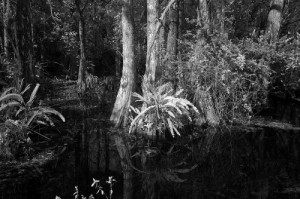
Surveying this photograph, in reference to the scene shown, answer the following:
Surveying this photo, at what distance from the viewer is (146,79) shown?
37.3 feet

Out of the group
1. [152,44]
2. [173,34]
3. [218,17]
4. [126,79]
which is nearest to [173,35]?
[173,34]

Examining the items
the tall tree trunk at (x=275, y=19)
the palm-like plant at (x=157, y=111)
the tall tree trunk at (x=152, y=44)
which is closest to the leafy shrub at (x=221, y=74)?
the tall tree trunk at (x=152, y=44)

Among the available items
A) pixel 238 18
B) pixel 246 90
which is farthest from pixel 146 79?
pixel 238 18

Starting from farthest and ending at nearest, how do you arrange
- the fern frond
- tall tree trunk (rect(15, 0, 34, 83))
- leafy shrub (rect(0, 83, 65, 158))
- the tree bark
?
the tree bark
tall tree trunk (rect(15, 0, 34, 83))
the fern frond
leafy shrub (rect(0, 83, 65, 158))

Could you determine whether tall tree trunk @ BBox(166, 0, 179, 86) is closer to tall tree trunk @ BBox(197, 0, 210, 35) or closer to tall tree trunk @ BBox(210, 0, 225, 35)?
tall tree trunk @ BBox(197, 0, 210, 35)

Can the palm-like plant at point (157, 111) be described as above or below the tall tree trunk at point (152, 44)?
below

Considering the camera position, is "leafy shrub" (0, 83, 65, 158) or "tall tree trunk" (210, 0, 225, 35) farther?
"tall tree trunk" (210, 0, 225, 35)

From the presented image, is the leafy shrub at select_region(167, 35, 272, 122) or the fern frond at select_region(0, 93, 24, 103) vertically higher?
the leafy shrub at select_region(167, 35, 272, 122)

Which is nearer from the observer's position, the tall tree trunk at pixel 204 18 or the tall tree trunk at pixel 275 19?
the tall tree trunk at pixel 204 18

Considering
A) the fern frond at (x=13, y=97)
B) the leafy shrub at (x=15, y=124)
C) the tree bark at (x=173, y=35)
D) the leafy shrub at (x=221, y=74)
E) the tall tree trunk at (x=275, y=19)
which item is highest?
the tall tree trunk at (x=275, y=19)

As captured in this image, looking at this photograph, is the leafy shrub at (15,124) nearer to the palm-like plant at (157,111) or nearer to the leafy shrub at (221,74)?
the palm-like plant at (157,111)

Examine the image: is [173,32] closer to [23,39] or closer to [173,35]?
[173,35]

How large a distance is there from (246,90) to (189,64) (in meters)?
2.89

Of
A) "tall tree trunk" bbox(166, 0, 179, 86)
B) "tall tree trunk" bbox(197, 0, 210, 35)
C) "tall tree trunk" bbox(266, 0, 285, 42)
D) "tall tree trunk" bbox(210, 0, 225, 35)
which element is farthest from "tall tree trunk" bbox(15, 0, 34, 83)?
"tall tree trunk" bbox(266, 0, 285, 42)
